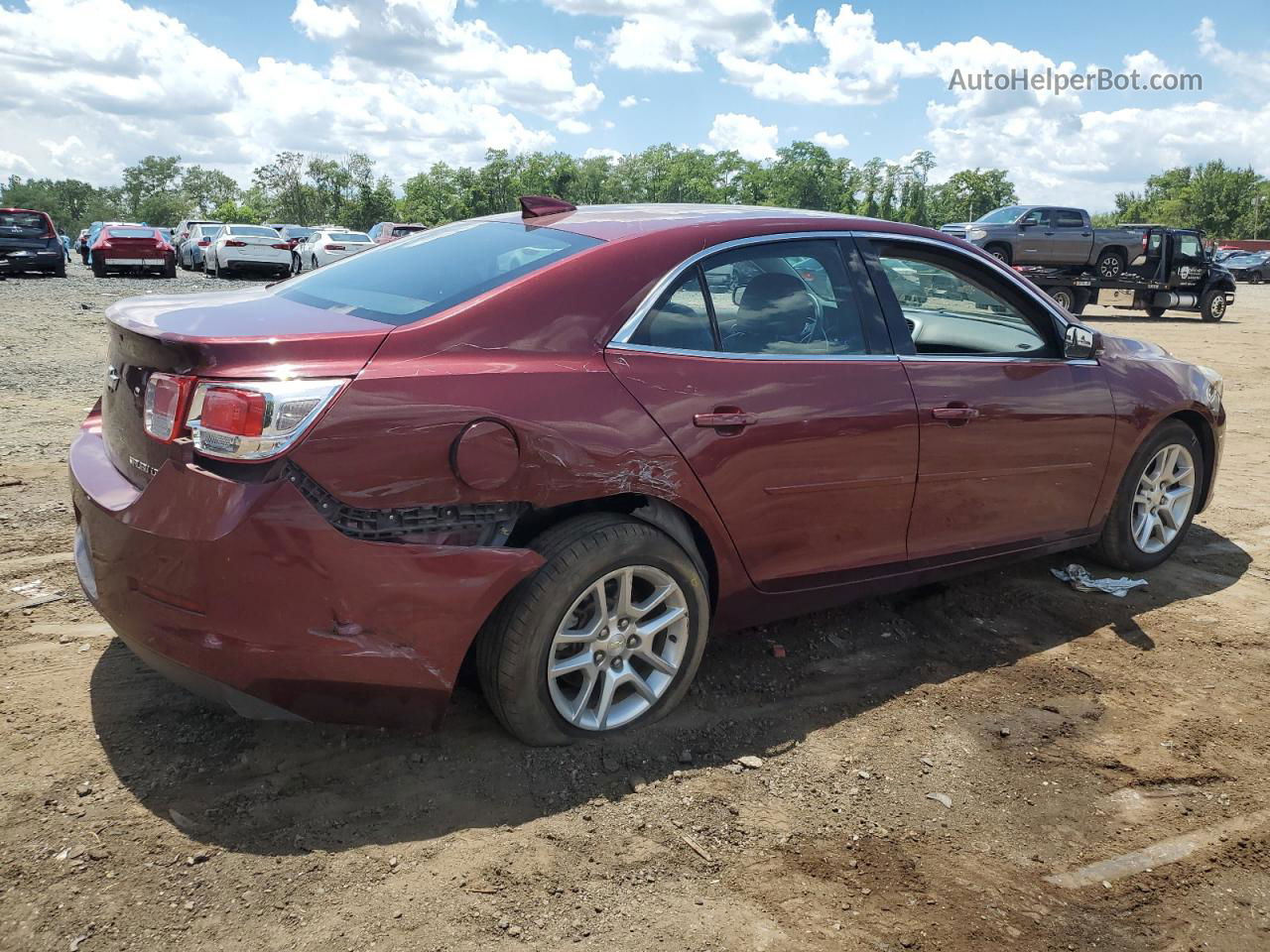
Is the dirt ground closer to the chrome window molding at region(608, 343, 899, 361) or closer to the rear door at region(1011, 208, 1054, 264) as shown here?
the chrome window molding at region(608, 343, 899, 361)

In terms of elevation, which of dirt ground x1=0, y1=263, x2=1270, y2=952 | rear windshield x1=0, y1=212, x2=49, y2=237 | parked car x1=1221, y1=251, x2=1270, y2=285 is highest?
parked car x1=1221, y1=251, x2=1270, y2=285

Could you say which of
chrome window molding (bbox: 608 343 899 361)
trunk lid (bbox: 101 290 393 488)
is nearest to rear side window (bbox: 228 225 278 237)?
trunk lid (bbox: 101 290 393 488)

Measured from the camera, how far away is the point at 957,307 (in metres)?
4.17

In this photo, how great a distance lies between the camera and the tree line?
A: 82.6 m

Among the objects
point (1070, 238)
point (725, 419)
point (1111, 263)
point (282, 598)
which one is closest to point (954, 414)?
point (725, 419)

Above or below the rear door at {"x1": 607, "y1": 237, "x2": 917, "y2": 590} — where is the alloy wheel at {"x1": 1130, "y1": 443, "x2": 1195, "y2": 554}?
below

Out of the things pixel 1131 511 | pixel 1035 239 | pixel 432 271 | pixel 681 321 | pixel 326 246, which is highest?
pixel 1035 239

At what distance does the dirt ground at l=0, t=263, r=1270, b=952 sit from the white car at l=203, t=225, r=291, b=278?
23.1m

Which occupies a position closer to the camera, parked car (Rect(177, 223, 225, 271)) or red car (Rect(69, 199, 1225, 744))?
red car (Rect(69, 199, 1225, 744))

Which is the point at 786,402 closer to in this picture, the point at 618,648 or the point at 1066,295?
the point at 618,648

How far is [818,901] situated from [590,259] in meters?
1.92

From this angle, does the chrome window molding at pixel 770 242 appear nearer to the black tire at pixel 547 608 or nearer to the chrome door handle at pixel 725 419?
the chrome door handle at pixel 725 419

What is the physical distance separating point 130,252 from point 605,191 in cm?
8449

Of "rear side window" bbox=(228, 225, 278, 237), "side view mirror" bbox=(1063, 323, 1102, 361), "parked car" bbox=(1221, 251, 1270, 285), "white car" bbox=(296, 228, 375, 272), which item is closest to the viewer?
"side view mirror" bbox=(1063, 323, 1102, 361)
